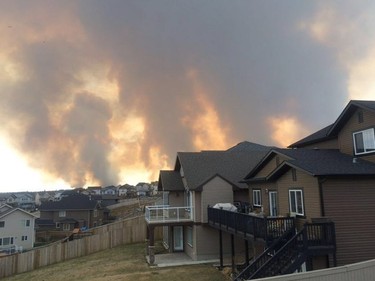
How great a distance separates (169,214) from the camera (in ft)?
81.1

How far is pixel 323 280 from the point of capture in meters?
9.51

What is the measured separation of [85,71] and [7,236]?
1319 inches

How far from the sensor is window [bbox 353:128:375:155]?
15068 mm

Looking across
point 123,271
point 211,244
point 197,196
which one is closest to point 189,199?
point 197,196

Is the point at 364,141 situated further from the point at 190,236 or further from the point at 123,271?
the point at 123,271

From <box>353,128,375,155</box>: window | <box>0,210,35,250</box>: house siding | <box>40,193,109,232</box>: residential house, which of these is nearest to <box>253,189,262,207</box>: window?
<box>353,128,375,155</box>: window

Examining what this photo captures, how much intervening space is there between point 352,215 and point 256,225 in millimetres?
4123

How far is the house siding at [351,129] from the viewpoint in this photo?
15148 millimetres

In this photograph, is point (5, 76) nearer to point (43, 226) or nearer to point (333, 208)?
point (333, 208)

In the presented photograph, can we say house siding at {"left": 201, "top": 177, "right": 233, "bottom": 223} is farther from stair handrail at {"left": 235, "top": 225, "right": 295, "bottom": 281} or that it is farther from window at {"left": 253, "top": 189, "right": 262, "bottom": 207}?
stair handrail at {"left": 235, "top": 225, "right": 295, "bottom": 281}

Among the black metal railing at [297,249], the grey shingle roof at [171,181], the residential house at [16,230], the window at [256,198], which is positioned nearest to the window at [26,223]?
the residential house at [16,230]

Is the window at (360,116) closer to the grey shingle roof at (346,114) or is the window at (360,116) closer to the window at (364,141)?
→ the grey shingle roof at (346,114)

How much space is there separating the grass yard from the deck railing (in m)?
3.03

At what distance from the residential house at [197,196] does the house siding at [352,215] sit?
10357 millimetres
